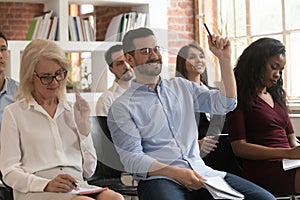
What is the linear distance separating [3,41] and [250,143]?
4.88ft

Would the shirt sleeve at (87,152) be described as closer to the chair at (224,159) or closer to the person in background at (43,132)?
the person in background at (43,132)

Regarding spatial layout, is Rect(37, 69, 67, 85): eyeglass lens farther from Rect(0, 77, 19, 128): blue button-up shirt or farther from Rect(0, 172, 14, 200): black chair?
Rect(0, 77, 19, 128): blue button-up shirt

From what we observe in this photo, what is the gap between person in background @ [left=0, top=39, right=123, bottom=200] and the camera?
2.37 meters

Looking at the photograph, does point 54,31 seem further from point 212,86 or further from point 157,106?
point 157,106

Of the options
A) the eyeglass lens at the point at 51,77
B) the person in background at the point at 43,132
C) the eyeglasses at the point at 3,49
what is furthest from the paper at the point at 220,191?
the eyeglasses at the point at 3,49

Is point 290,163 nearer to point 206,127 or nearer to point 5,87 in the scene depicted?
point 206,127

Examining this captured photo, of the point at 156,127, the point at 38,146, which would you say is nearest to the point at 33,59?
the point at 38,146

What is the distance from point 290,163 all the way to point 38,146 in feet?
4.14

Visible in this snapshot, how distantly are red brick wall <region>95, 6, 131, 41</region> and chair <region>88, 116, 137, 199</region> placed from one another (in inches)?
110

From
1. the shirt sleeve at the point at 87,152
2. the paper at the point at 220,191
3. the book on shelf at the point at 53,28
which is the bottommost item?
the paper at the point at 220,191

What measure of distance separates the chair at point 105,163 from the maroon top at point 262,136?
24.3 inches

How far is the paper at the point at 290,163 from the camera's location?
9.32ft

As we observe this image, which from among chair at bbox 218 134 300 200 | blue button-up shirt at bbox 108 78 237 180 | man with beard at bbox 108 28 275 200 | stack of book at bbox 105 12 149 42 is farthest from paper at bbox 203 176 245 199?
stack of book at bbox 105 12 149 42

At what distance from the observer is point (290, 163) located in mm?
2877
